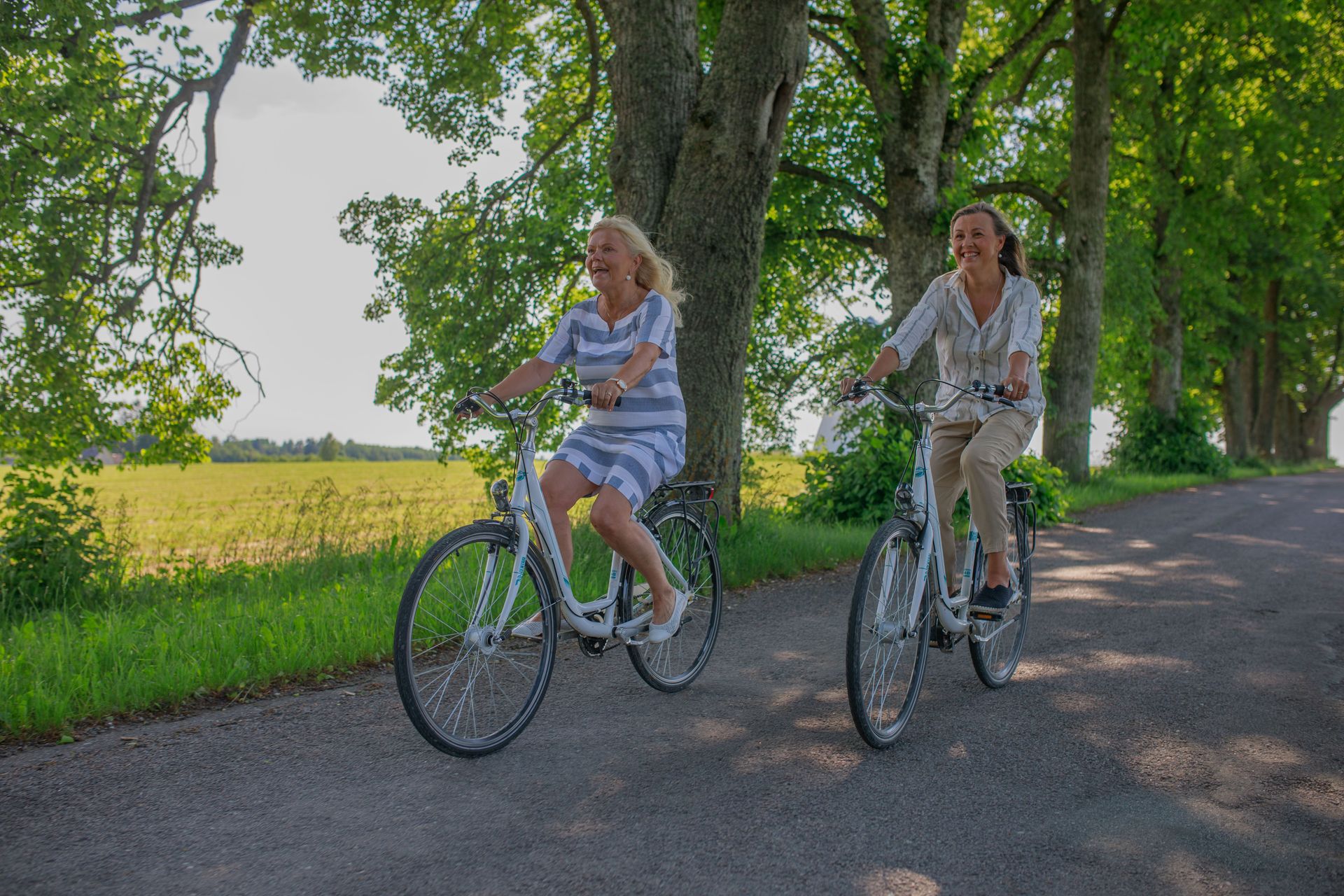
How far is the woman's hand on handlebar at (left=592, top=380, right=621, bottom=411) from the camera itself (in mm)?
3932

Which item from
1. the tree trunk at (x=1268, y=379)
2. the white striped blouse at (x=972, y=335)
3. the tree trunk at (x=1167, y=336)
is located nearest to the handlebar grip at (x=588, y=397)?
the white striped blouse at (x=972, y=335)

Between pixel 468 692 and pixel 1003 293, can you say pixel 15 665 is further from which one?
pixel 1003 293

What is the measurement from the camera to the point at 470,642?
3980mm

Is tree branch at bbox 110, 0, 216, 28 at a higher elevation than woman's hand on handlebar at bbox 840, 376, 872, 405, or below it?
higher

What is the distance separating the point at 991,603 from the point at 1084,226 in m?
14.6

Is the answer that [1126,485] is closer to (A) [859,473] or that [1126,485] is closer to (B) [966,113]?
(B) [966,113]

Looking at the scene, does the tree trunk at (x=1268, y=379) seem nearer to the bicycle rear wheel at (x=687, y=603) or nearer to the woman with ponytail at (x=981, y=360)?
the woman with ponytail at (x=981, y=360)

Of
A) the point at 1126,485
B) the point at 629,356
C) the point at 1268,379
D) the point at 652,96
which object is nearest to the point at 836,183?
the point at 652,96

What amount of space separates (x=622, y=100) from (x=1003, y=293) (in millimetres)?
5013

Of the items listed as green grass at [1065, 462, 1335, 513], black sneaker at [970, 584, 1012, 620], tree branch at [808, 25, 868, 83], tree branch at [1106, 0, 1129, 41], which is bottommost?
black sneaker at [970, 584, 1012, 620]

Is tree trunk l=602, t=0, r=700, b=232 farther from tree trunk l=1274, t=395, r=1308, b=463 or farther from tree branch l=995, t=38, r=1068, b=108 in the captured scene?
tree trunk l=1274, t=395, r=1308, b=463

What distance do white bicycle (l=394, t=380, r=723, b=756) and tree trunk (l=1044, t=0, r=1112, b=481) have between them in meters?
A: 14.6

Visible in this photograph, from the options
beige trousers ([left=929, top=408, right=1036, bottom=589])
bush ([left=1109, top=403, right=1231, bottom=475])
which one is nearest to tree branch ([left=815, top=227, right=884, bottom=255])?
beige trousers ([left=929, top=408, right=1036, bottom=589])

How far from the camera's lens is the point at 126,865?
3.01 metres
